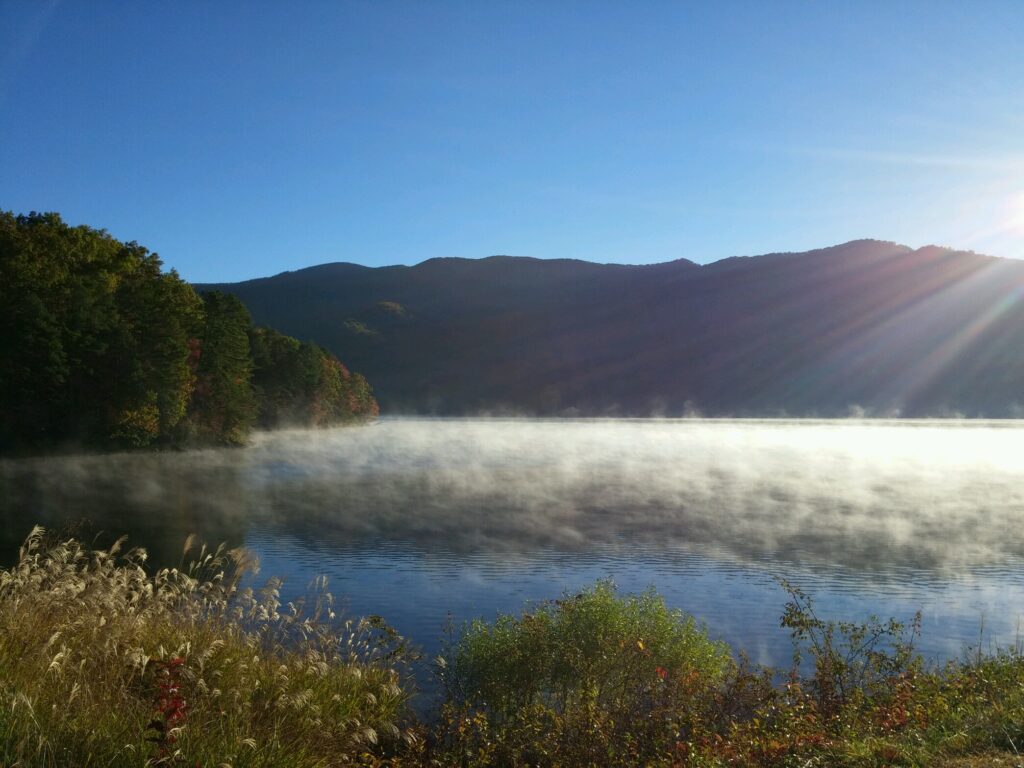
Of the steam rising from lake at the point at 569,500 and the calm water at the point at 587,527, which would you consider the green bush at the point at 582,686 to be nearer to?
the calm water at the point at 587,527

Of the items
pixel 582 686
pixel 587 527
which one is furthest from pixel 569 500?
pixel 582 686

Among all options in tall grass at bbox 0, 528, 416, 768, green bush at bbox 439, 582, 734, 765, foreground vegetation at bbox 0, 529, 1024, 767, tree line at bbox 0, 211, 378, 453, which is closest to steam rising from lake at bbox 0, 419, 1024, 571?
tree line at bbox 0, 211, 378, 453

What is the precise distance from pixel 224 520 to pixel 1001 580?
86.3 ft

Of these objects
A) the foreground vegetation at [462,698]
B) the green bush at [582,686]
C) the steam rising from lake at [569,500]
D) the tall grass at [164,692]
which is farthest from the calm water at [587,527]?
the tall grass at [164,692]

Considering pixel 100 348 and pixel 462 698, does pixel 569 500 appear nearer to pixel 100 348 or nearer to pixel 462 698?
pixel 462 698

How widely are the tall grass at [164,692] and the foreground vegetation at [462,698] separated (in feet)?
0.10

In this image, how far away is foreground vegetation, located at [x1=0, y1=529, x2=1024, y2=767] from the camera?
7152 millimetres

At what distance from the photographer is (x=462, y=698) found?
42.2 feet

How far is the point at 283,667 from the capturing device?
9578mm

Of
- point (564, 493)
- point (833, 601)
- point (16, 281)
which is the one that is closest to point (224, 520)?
point (564, 493)

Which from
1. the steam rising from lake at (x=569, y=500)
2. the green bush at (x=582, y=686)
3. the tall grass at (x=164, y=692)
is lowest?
the steam rising from lake at (x=569, y=500)

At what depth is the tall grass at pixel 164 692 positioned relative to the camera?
6.59 meters

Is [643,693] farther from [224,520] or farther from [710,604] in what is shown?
[224,520]

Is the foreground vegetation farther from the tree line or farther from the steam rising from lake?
the tree line
